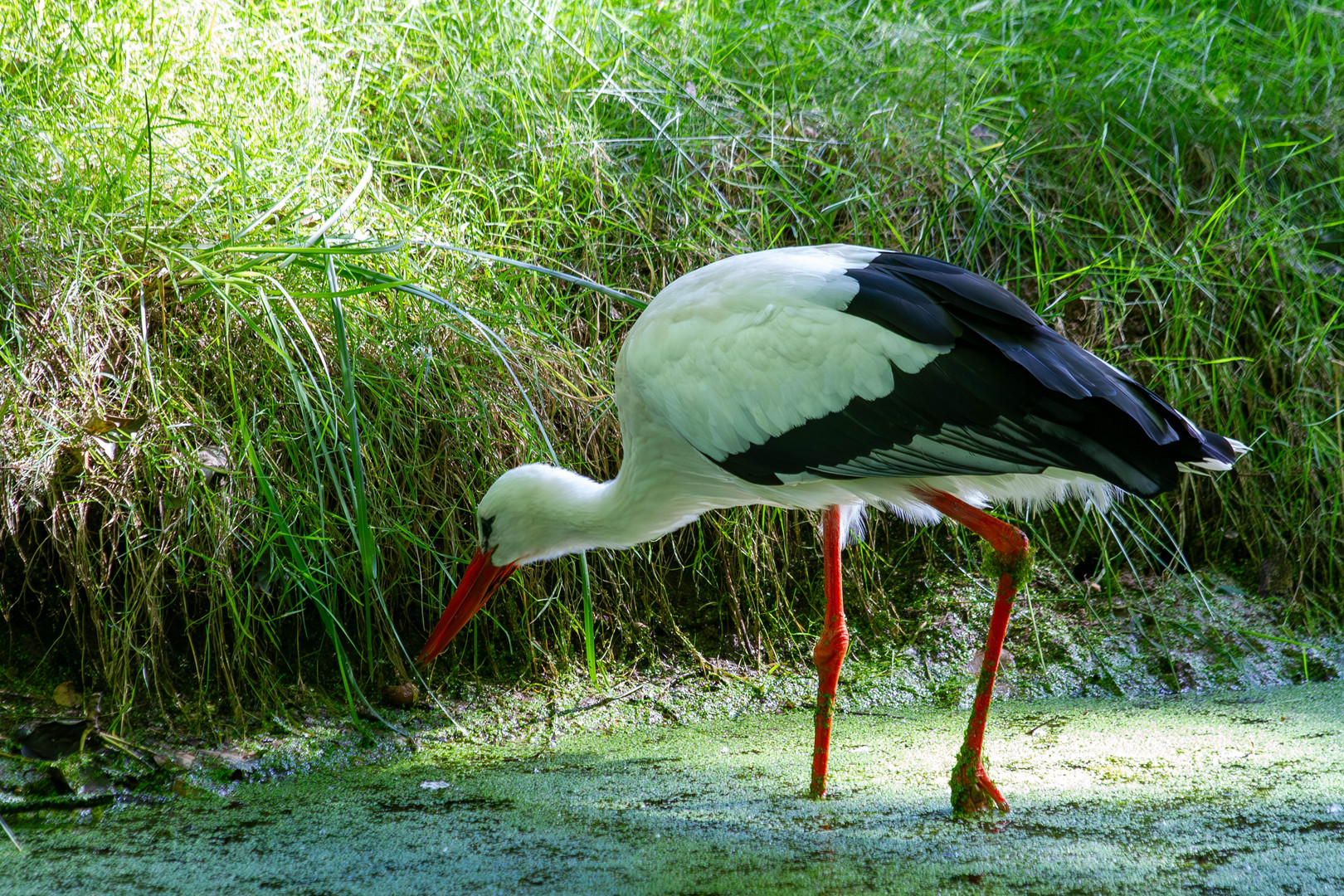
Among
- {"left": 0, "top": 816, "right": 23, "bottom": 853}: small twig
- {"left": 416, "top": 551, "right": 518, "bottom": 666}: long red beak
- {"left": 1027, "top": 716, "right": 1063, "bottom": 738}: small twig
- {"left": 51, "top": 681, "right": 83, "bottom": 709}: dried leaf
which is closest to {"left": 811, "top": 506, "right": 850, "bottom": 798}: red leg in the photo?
{"left": 1027, "top": 716, "right": 1063, "bottom": 738}: small twig

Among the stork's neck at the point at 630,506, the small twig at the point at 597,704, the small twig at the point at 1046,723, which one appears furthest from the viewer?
the small twig at the point at 597,704

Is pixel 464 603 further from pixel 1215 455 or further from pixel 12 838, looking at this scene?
pixel 1215 455

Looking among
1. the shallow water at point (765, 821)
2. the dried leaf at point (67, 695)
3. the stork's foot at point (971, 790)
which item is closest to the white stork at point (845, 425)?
the stork's foot at point (971, 790)

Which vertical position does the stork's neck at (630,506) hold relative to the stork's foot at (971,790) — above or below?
above

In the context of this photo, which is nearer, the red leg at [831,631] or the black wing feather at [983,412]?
the black wing feather at [983,412]

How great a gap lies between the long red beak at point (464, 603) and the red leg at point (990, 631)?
1.10m

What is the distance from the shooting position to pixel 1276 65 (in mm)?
4258

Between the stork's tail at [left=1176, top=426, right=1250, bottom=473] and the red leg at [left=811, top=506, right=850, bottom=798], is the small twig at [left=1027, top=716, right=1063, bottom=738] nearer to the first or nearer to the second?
the red leg at [left=811, top=506, right=850, bottom=798]

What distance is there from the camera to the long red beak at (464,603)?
273cm

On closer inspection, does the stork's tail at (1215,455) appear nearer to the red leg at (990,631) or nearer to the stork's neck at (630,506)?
the red leg at (990,631)

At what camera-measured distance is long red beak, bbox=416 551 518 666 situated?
8.96ft

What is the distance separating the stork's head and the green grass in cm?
21

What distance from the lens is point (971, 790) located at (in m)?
2.30

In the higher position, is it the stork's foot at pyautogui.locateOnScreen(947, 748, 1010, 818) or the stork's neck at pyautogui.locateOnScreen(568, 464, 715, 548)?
the stork's neck at pyautogui.locateOnScreen(568, 464, 715, 548)
